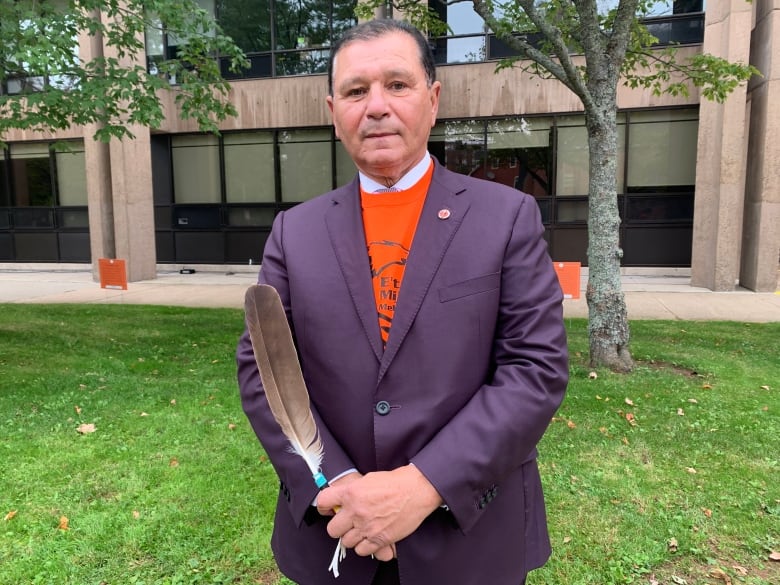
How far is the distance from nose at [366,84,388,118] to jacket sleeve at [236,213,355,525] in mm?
505

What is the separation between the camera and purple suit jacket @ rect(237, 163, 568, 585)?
148 centimetres

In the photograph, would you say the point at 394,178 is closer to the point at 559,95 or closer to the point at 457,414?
the point at 457,414

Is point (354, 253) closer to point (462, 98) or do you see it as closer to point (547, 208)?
point (462, 98)

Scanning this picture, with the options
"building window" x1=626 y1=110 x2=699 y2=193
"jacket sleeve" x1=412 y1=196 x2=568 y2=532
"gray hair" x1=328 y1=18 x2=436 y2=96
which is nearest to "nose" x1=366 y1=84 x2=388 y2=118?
"gray hair" x1=328 y1=18 x2=436 y2=96

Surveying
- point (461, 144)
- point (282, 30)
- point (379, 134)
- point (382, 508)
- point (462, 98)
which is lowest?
point (382, 508)

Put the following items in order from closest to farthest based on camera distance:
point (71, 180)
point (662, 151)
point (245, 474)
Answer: point (245, 474), point (662, 151), point (71, 180)

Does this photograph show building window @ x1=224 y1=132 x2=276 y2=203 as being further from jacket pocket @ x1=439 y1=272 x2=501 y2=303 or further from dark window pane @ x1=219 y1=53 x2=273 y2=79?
jacket pocket @ x1=439 y1=272 x2=501 y2=303

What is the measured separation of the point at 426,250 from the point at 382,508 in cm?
64

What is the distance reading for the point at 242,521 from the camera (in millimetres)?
3684

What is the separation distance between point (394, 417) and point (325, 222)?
59cm

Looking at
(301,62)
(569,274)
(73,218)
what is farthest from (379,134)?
(73,218)

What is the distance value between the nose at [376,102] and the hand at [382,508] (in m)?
0.90

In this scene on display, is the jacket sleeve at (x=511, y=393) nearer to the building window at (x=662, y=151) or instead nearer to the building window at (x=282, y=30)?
the building window at (x=662, y=151)

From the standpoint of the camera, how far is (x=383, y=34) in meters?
1.64
